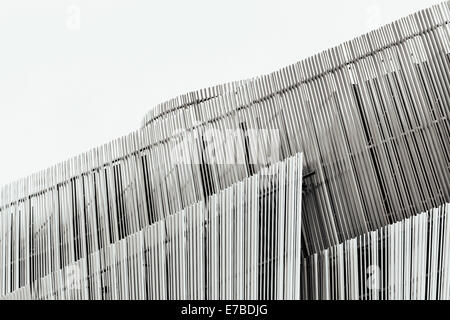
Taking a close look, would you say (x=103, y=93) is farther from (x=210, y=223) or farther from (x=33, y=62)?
(x=210, y=223)

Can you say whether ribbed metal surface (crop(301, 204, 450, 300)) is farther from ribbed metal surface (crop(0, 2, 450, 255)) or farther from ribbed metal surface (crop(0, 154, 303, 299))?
ribbed metal surface (crop(0, 154, 303, 299))

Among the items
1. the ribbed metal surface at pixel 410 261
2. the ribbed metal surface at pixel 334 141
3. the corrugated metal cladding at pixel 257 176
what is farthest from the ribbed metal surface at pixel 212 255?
the ribbed metal surface at pixel 410 261

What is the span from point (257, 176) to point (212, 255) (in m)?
0.58

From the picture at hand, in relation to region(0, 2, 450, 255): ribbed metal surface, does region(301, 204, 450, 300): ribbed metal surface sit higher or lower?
lower

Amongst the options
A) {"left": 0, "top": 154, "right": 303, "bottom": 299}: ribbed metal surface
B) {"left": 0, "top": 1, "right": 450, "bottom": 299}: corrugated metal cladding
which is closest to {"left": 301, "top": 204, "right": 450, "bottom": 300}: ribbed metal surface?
{"left": 0, "top": 1, "right": 450, "bottom": 299}: corrugated metal cladding

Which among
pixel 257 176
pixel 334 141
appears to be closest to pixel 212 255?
pixel 257 176

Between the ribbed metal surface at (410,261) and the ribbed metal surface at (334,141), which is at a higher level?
the ribbed metal surface at (334,141)

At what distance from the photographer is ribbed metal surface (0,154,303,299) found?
3814mm

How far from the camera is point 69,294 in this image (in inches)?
164

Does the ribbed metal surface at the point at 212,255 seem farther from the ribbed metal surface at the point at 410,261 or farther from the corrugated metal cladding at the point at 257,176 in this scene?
the ribbed metal surface at the point at 410,261

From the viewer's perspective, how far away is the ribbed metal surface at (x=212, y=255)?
3814 mm

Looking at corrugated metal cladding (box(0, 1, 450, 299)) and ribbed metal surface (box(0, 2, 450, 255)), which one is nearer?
corrugated metal cladding (box(0, 1, 450, 299))

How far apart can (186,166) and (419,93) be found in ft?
5.67

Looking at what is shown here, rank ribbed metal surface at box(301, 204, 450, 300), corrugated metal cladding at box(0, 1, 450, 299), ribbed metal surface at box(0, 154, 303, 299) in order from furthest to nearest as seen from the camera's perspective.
A: corrugated metal cladding at box(0, 1, 450, 299), ribbed metal surface at box(0, 154, 303, 299), ribbed metal surface at box(301, 204, 450, 300)
